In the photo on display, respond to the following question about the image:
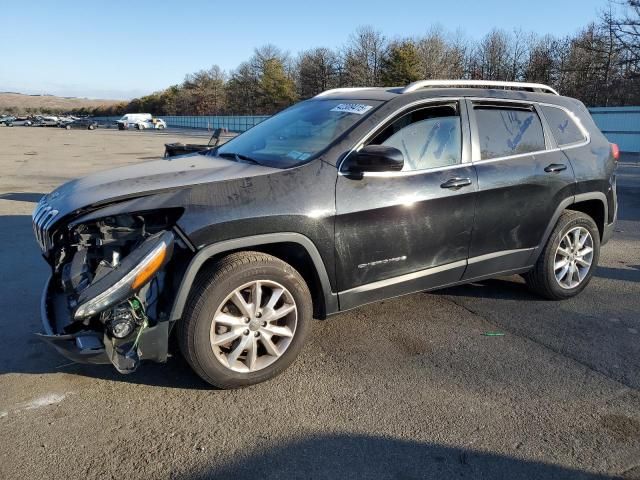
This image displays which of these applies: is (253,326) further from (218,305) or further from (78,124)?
(78,124)

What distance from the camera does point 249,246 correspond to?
10.6ft

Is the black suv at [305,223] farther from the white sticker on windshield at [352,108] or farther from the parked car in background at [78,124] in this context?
the parked car in background at [78,124]

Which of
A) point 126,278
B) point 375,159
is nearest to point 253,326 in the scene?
point 126,278

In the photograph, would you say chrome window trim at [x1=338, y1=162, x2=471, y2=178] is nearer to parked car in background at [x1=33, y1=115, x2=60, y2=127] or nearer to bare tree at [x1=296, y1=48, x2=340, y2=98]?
bare tree at [x1=296, y1=48, x2=340, y2=98]

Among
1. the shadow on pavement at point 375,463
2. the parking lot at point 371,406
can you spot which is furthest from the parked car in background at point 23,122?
the shadow on pavement at point 375,463

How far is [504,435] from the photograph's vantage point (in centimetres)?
287

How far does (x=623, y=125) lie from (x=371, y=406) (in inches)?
998

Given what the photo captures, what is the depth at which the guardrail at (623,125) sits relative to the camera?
2314 centimetres

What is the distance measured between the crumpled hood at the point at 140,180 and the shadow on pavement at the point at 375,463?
1.62 m

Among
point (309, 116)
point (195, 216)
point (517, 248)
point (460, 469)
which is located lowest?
point (460, 469)

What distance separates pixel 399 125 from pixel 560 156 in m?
1.73

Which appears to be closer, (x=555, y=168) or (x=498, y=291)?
(x=555, y=168)

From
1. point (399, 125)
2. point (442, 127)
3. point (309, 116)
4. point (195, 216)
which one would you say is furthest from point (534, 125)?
point (195, 216)

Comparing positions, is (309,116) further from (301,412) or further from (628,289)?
(628,289)
